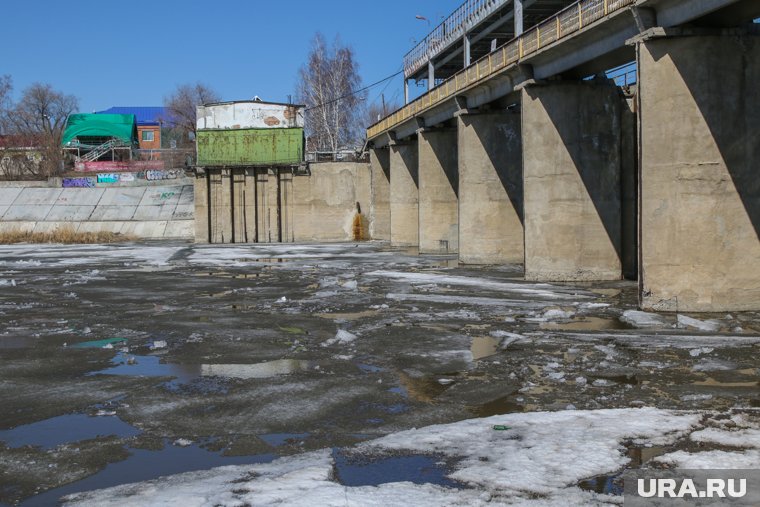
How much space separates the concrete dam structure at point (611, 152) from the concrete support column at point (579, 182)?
35 mm

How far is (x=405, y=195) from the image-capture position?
4388 centimetres

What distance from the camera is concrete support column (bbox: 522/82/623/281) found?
73.6ft

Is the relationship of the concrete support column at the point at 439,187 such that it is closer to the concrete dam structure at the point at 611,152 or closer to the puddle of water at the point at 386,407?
the concrete dam structure at the point at 611,152

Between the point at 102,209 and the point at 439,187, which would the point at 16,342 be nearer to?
the point at 439,187

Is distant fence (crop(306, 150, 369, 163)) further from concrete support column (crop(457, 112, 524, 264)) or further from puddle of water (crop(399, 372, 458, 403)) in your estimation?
puddle of water (crop(399, 372, 458, 403))

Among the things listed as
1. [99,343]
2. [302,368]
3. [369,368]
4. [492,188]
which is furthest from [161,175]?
[369,368]

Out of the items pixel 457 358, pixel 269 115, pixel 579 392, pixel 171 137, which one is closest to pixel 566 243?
pixel 457 358

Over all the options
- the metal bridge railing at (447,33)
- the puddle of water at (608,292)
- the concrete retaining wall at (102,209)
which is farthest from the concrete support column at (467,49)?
the concrete retaining wall at (102,209)

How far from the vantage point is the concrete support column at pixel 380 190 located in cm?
5081

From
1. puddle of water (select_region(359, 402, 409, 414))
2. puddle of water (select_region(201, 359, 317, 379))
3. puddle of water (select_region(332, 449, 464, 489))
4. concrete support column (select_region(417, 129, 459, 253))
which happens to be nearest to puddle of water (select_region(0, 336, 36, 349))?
puddle of water (select_region(201, 359, 317, 379))

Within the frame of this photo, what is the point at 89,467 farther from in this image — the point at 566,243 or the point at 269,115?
the point at 269,115

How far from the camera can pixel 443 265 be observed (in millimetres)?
29344

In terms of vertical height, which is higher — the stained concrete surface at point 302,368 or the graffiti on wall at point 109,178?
the graffiti on wall at point 109,178

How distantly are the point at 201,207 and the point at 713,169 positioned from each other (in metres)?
42.7
